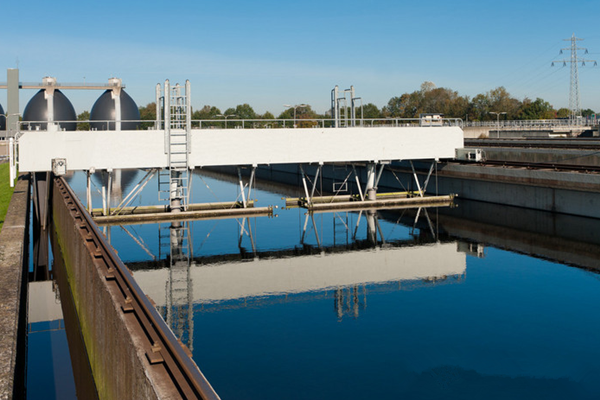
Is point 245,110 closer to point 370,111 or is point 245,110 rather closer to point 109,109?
point 370,111

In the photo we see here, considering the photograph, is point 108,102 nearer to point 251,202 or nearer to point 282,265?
point 251,202

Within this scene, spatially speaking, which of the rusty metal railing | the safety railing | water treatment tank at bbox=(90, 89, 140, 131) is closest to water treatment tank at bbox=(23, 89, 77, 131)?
the safety railing

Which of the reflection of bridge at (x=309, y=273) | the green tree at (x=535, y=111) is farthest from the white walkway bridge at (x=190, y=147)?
the green tree at (x=535, y=111)

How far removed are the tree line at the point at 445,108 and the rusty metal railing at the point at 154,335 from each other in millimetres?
98540

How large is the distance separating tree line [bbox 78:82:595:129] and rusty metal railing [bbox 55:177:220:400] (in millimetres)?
98540

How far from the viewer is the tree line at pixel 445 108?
129125mm

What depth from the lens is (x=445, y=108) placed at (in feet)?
480

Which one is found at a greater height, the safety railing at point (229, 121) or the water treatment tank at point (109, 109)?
the water treatment tank at point (109, 109)

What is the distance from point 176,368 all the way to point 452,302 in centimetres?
1358

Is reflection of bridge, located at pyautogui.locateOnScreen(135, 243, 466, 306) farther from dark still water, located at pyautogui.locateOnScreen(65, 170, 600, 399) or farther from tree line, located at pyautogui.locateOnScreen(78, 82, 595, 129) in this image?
tree line, located at pyautogui.locateOnScreen(78, 82, 595, 129)

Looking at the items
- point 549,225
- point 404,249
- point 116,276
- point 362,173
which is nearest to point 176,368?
point 116,276

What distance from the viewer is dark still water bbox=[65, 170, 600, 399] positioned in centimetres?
1364

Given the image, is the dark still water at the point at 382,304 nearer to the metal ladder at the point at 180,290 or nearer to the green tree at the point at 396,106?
the metal ladder at the point at 180,290

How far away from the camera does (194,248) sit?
2839cm
